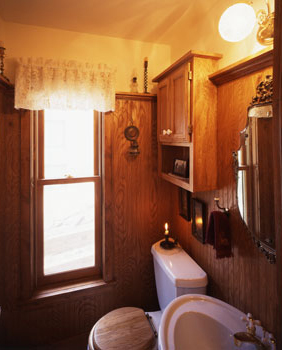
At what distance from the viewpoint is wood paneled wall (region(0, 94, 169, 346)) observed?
5.42ft

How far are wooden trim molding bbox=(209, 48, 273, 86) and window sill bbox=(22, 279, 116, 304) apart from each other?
170 centimetres

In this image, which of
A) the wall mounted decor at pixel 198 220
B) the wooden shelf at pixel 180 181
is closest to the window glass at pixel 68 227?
the wooden shelf at pixel 180 181

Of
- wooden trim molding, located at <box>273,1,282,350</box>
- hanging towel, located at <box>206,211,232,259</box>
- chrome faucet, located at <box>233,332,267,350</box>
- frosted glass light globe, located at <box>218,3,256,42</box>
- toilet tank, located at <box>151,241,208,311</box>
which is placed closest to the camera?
wooden trim molding, located at <box>273,1,282,350</box>

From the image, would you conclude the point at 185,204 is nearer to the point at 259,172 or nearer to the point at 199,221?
the point at 199,221

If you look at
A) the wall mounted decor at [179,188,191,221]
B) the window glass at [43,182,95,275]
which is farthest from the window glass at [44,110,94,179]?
the wall mounted decor at [179,188,191,221]

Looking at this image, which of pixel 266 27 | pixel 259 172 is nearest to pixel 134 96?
pixel 266 27

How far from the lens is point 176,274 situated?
142 cm

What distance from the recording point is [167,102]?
1.62 m

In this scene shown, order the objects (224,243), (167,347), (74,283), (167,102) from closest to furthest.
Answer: (167,347)
(224,243)
(167,102)
(74,283)

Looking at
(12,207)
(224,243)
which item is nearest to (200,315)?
(224,243)

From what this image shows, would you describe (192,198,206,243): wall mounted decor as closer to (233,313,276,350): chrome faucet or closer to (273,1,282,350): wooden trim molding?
(233,313,276,350): chrome faucet

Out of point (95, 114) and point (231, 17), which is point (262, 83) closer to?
point (231, 17)

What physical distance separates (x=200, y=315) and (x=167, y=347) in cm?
28

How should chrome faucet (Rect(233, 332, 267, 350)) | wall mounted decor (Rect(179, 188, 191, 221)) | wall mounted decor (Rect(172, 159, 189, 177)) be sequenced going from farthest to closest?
wall mounted decor (Rect(179, 188, 191, 221)) < wall mounted decor (Rect(172, 159, 189, 177)) < chrome faucet (Rect(233, 332, 267, 350))
